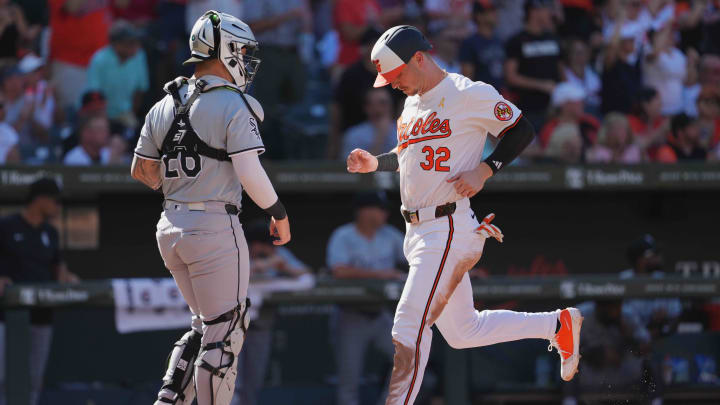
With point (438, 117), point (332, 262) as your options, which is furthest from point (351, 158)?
point (332, 262)

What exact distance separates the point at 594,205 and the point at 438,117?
4.33m

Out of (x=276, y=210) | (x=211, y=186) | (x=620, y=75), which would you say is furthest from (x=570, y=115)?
(x=211, y=186)

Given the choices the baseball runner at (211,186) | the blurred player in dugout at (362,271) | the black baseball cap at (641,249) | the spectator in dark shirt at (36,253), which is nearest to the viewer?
the baseball runner at (211,186)

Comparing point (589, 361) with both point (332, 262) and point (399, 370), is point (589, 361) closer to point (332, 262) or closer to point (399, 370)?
point (332, 262)

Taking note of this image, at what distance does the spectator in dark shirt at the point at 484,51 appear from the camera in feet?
30.2

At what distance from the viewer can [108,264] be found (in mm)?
8234

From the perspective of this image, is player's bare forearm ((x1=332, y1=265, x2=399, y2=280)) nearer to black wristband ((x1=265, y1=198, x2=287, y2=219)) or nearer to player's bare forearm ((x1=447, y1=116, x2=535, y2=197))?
player's bare forearm ((x1=447, y1=116, x2=535, y2=197))

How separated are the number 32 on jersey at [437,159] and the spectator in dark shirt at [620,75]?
471 centimetres

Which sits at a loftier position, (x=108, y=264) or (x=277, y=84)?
(x=277, y=84)

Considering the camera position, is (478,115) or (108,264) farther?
(108,264)

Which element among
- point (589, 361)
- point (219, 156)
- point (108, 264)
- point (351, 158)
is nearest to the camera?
point (219, 156)

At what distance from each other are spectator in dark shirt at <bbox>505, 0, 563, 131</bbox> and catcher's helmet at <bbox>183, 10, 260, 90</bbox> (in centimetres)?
454

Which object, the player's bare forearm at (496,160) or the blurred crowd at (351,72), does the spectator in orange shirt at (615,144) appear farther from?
the player's bare forearm at (496,160)

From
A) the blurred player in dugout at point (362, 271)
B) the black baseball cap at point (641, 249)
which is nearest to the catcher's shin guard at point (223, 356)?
the blurred player in dugout at point (362, 271)
